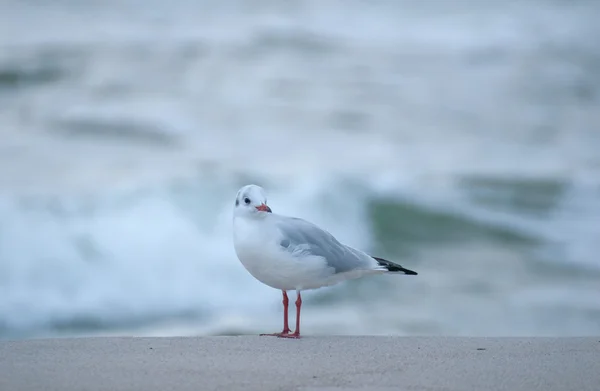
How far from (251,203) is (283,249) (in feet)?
0.90

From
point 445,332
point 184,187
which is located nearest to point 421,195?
point 184,187

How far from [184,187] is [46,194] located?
133 cm

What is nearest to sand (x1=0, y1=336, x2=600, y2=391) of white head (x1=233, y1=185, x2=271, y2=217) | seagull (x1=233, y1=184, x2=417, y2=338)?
seagull (x1=233, y1=184, x2=417, y2=338)

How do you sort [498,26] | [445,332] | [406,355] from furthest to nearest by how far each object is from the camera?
[498,26]
[445,332]
[406,355]

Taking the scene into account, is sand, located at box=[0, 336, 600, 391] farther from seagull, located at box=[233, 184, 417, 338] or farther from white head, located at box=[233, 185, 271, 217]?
white head, located at box=[233, 185, 271, 217]

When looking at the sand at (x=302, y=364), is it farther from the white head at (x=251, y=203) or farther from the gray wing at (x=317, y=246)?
the white head at (x=251, y=203)

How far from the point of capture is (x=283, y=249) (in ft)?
13.9

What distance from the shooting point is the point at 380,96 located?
37.3 feet

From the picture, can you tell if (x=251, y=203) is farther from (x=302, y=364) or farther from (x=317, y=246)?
(x=302, y=364)

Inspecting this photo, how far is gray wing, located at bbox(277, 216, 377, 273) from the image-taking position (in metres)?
4.28

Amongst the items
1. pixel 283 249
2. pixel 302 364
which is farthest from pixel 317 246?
pixel 302 364

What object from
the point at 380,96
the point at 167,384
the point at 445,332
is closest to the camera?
the point at 167,384

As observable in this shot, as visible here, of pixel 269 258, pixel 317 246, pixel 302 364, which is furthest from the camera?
pixel 317 246

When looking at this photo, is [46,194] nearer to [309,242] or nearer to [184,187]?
[184,187]
